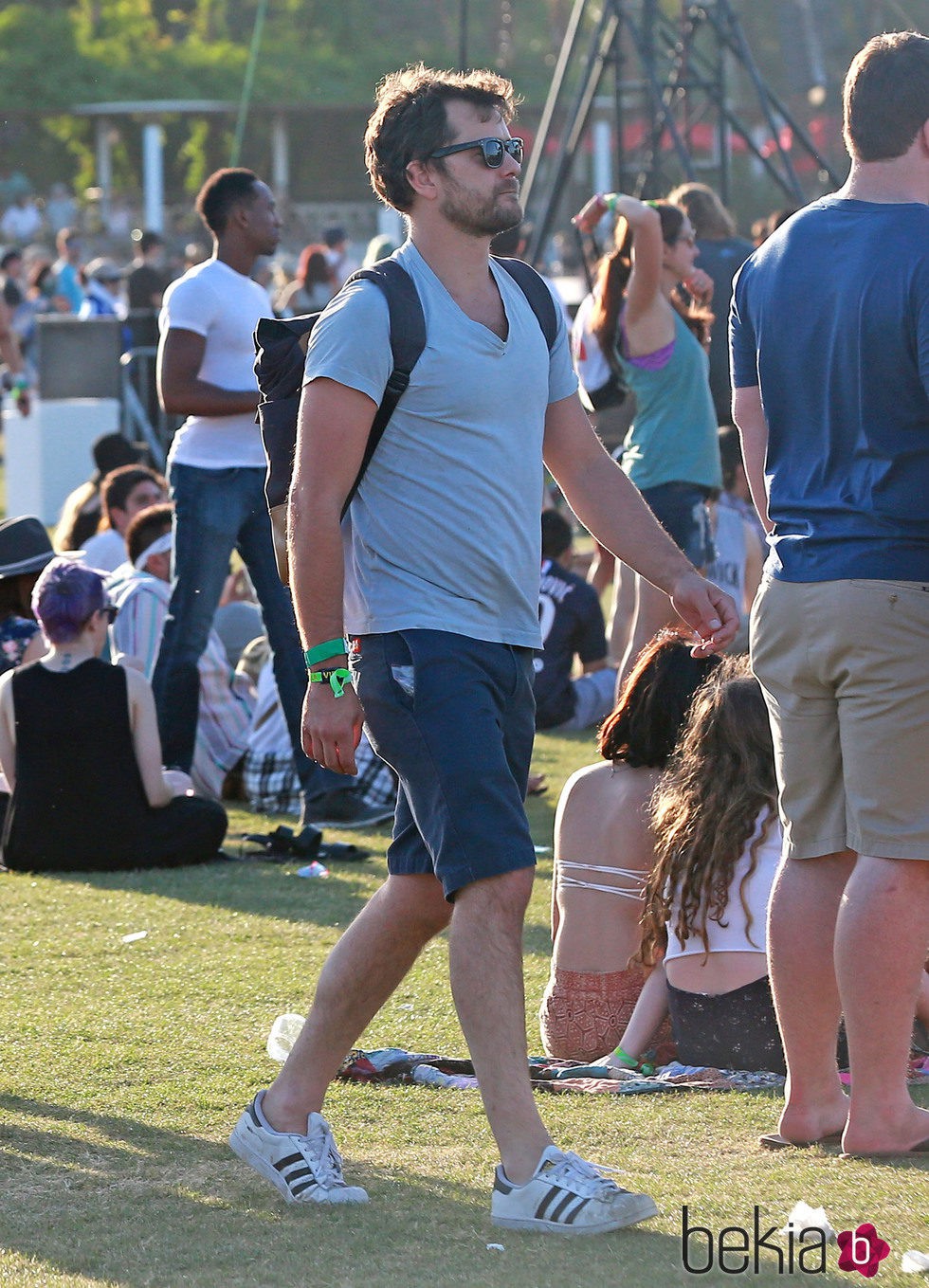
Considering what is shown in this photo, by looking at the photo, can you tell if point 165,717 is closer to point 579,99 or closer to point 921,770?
point 921,770

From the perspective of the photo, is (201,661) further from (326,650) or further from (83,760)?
(326,650)

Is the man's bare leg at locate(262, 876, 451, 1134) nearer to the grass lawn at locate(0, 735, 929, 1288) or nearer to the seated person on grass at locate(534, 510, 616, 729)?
the grass lawn at locate(0, 735, 929, 1288)

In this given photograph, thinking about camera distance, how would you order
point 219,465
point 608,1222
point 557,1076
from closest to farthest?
point 608,1222 → point 557,1076 → point 219,465

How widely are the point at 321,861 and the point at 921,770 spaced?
3.40m

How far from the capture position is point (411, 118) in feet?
10.9

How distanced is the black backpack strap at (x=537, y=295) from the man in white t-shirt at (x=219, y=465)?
309 cm

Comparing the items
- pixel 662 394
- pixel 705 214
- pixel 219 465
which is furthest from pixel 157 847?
pixel 705 214

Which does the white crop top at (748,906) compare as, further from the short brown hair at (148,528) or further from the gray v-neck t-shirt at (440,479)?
the short brown hair at (148,528)

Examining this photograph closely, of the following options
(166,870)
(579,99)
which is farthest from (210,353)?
(579,99)

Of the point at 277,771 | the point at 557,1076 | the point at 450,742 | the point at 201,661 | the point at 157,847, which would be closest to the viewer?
the point at 450,742

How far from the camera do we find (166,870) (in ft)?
21.2

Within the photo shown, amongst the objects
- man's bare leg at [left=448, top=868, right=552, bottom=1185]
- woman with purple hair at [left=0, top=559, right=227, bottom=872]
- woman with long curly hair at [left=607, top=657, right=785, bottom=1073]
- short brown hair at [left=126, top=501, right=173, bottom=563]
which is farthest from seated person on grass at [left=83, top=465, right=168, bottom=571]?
man's bare leg at [left=448, top=868, right=552, bottom=1185]

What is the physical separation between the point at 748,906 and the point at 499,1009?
1.05 m

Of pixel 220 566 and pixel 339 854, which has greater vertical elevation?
pixel 220 566
